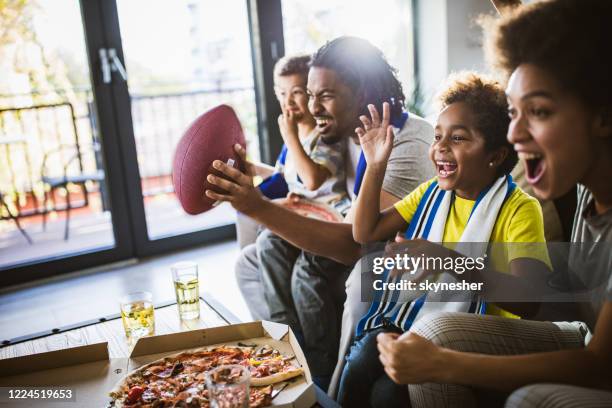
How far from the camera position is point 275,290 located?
6.76 ft

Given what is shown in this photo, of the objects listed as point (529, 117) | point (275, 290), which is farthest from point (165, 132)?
point (529, 117)

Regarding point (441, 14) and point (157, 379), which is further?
point (441, 14)

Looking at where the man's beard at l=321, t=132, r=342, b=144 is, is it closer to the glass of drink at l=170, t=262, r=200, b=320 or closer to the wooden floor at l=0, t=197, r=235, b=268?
the glass of drink at l=170, t=262, r=200, b=320

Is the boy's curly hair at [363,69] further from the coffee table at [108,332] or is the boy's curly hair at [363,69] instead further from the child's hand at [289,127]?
the coffee table at [108,332]

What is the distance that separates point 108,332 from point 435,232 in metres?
0.93

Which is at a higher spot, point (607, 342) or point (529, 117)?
point (529, 117)

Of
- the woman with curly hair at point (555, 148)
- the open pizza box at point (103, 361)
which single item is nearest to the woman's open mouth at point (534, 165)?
the woman with curly hair at point (555, 148)

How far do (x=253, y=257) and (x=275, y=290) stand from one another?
0.26 meters

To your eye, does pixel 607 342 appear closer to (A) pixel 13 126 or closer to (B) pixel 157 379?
(B) pixel 157 379

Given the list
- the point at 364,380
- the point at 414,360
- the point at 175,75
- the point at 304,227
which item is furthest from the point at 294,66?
the point at 175,75

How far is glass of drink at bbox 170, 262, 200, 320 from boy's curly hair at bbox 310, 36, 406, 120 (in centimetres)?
77

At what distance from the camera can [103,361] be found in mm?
1312

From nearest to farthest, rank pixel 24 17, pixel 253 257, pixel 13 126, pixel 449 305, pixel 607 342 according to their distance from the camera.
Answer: pixel 607 342 → pixel 449 305 → pixel 253 257 → pixel 24 17 → pixel 13 126

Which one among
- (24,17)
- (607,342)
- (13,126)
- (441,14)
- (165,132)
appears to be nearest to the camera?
(607,342)
